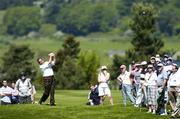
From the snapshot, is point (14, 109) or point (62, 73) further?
point (62, 73)

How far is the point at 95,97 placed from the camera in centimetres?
3603

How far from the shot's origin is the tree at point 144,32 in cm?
10056

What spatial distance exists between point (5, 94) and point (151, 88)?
9.97 metres

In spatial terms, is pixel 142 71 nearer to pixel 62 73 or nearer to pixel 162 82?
pixel 162 82

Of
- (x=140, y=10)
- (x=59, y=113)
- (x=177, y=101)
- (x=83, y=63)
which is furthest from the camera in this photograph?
(x=83, y=63)

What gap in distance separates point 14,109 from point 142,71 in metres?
6.85

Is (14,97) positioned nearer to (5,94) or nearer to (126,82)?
(5,94)

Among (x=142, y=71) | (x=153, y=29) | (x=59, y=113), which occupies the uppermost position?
(x=153, y=29)

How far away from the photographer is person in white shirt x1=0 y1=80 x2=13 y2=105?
34906 millimetres

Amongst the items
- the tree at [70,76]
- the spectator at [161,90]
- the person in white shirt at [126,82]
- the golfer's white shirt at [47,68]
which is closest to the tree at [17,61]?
the tree at [70,76]

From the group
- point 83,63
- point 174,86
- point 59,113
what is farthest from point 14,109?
point 83,63

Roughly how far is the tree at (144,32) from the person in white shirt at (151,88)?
71047 mm

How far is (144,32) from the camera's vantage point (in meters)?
103

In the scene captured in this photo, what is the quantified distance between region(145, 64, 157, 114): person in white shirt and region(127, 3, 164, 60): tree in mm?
71047
